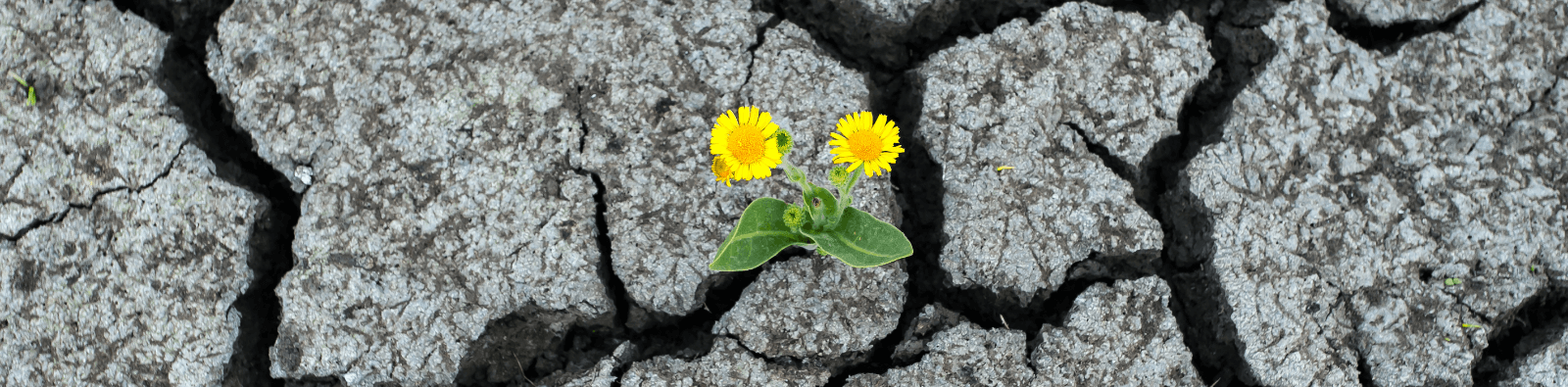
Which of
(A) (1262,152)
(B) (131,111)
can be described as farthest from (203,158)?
(A) (1262,152)

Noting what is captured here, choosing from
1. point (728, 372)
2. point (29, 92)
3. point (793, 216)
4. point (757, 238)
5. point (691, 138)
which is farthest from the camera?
point (29, 92)

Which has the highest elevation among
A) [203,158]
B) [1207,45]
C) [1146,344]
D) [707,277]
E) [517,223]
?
[1207,45]

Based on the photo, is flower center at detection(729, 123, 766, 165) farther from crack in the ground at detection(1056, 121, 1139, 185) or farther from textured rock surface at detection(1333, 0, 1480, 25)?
textured rock surface at detection(1333, 0, 1480, 25)

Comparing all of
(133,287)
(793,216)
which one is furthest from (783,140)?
(133,287)

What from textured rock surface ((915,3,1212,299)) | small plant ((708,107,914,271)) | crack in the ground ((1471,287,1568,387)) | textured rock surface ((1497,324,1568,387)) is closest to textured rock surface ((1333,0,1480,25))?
textured rock surface ((915,3,1212,299))

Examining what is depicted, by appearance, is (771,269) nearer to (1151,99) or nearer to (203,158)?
(1151,99)

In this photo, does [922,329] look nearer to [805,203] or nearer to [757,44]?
[805,203]

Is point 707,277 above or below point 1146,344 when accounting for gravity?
above
